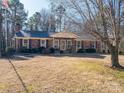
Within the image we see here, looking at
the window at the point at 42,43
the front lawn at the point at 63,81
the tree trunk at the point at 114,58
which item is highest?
the window at the point at 42,43

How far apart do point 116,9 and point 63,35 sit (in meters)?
27.1

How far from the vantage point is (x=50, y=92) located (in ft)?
41.5

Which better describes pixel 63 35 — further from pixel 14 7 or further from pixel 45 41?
pixel 14 7

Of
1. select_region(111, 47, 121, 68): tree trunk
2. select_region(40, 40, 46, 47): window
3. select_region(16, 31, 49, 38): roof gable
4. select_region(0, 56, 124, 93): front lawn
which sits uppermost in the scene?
select_region(16, 31, 49, 38): roof gable

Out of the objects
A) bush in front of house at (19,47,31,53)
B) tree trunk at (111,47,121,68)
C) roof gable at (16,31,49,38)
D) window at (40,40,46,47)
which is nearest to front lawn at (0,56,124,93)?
tree trunk at (111,47,121,68)

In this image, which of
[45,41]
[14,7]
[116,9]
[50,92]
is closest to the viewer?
[50,92]

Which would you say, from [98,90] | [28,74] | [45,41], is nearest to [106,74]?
[98,90]

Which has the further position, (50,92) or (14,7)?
(14,7)

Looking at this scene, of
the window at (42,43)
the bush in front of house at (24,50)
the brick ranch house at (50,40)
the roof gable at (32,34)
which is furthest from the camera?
the window at (42,43)

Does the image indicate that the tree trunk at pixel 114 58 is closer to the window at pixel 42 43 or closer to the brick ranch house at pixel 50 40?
the brick ranch house at pixel 50 40

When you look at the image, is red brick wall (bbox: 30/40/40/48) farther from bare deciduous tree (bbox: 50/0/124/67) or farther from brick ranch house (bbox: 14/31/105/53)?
bare deciduous tree (bbox: 50/0/124/67)

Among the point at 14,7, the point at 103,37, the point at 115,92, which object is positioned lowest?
the point at 115,92

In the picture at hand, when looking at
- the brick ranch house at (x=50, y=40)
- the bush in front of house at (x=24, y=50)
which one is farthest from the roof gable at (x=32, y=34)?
the bush in front of house at (x=24, y=50)

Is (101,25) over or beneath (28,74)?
over
